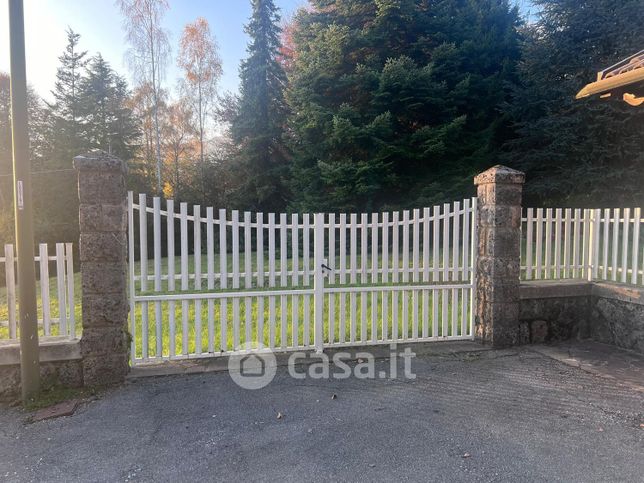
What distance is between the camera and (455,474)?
8.36 feet

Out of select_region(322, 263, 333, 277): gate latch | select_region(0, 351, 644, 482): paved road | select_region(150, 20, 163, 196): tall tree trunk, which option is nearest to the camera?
select_region(0, 351, 644, 482): paved road

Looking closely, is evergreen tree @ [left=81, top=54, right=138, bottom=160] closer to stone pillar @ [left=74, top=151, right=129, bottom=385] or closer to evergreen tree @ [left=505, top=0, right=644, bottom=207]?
evergreen tree @ [left=505, top=0, right=644, bottom=207]

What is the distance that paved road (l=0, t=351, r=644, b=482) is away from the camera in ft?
8.55

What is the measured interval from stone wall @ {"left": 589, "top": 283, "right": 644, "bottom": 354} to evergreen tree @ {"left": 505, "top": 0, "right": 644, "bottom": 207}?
28.5 feet

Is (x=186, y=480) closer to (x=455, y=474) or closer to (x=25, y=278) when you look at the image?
(x=455, y=474)

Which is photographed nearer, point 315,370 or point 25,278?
point 25,278

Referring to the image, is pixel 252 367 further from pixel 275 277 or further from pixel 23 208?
pixel 23 208

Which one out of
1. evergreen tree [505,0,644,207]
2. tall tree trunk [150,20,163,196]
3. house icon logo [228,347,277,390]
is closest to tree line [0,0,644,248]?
evergreen tree [505,0,644,207]

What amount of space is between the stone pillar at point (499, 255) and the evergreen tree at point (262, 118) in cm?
1311

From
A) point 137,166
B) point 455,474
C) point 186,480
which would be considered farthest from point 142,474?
point 137,166

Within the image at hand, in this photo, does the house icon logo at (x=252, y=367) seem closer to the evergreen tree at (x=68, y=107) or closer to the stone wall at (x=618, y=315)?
the stone wall at (x=618, y=315)

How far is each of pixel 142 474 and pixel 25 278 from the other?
202 centimetres

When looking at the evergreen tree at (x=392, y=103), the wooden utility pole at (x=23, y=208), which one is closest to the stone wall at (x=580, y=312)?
the wooden utility pole at (x=23, y=208)

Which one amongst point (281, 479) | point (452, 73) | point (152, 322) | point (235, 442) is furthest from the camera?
point (452, 73)
